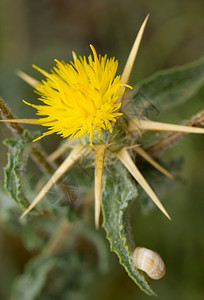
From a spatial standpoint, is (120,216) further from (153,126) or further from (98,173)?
(153,126)

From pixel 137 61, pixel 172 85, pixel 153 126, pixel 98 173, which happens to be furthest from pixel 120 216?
pixel 137 61

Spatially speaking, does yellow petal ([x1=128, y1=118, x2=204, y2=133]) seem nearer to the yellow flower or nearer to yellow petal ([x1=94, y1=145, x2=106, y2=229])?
the yellow flower

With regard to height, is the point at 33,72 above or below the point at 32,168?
above

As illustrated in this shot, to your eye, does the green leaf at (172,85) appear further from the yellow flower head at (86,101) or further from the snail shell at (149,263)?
the snail shell at (149,263)

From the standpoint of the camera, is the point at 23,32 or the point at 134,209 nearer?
the point at 134,209

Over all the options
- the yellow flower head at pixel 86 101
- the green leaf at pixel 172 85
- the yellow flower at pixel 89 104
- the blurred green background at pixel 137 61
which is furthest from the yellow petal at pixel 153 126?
the blurred green background at pixel 137 61

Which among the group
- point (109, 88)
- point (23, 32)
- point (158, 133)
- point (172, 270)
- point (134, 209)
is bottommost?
point (172, 270)

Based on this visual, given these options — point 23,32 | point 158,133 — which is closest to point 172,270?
point 158,133

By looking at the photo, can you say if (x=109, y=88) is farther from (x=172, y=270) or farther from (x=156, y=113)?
(x=172, y=270)

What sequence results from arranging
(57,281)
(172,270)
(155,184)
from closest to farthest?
(155,184) < (57,281) < (172,270)
